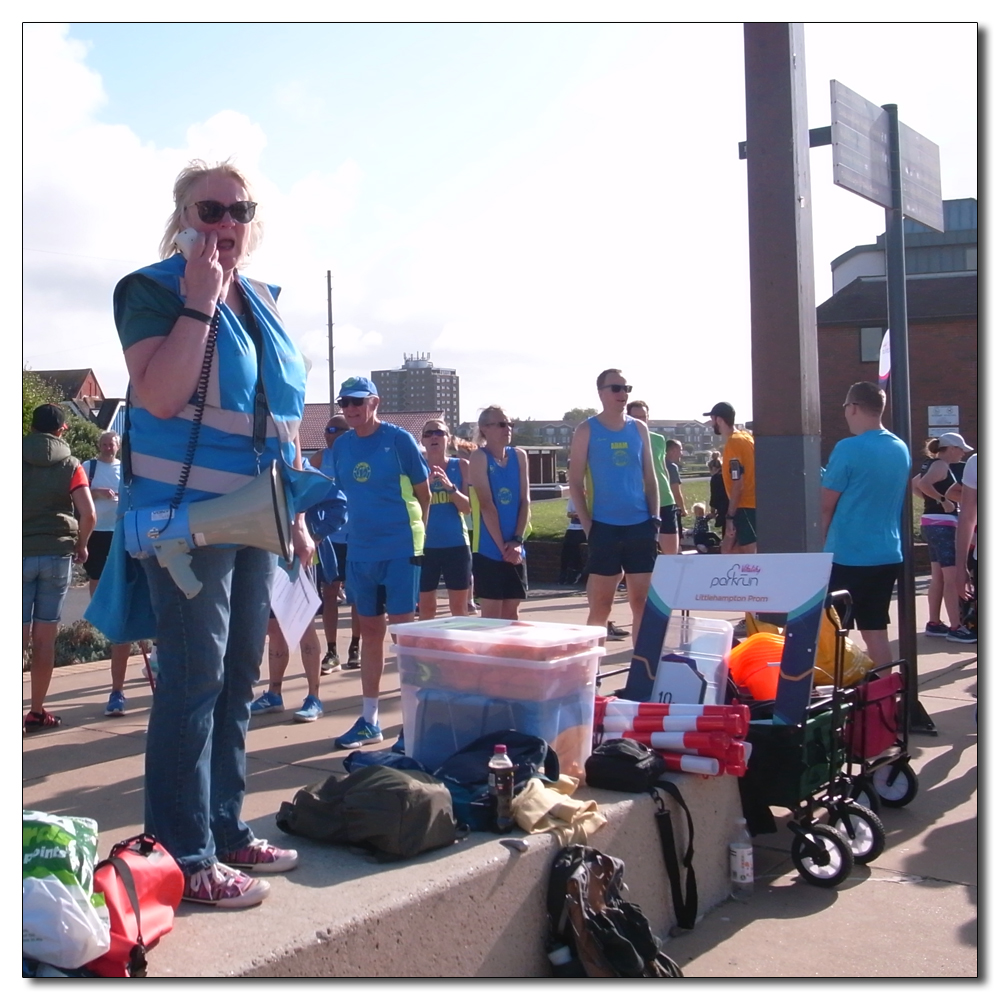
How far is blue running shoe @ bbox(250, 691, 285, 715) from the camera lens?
21.6ft

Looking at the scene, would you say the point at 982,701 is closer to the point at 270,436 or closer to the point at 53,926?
the point at 270,436

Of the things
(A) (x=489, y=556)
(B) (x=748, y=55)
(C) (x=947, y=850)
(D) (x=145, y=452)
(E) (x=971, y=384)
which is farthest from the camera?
(E) (x=971, y=384)

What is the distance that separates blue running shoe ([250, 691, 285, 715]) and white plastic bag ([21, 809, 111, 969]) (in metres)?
4.15

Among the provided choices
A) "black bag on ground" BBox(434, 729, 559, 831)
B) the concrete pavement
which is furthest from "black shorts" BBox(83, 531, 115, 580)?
"black bag on ground" BBox(434, 729, 559, 831)

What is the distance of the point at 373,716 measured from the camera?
5.66 m

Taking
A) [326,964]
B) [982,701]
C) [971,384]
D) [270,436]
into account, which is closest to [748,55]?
[982,701]

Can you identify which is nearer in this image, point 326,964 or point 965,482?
point 326,964

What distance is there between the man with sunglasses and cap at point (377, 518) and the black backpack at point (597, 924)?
262cm

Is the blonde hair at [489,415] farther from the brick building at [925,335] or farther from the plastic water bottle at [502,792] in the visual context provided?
the brick building at [925,335]

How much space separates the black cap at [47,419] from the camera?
21.2ft

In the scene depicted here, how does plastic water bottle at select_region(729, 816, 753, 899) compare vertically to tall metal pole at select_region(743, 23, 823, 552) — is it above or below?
below

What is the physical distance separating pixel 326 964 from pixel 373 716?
309cm

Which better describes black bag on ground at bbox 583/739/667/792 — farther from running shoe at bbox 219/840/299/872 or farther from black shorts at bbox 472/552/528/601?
black shorts at bbox 472/552/528/601

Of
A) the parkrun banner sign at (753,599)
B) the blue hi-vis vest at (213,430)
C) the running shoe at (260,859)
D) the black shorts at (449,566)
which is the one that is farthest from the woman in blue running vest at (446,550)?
the blue hi-vis vest at (213,430)
